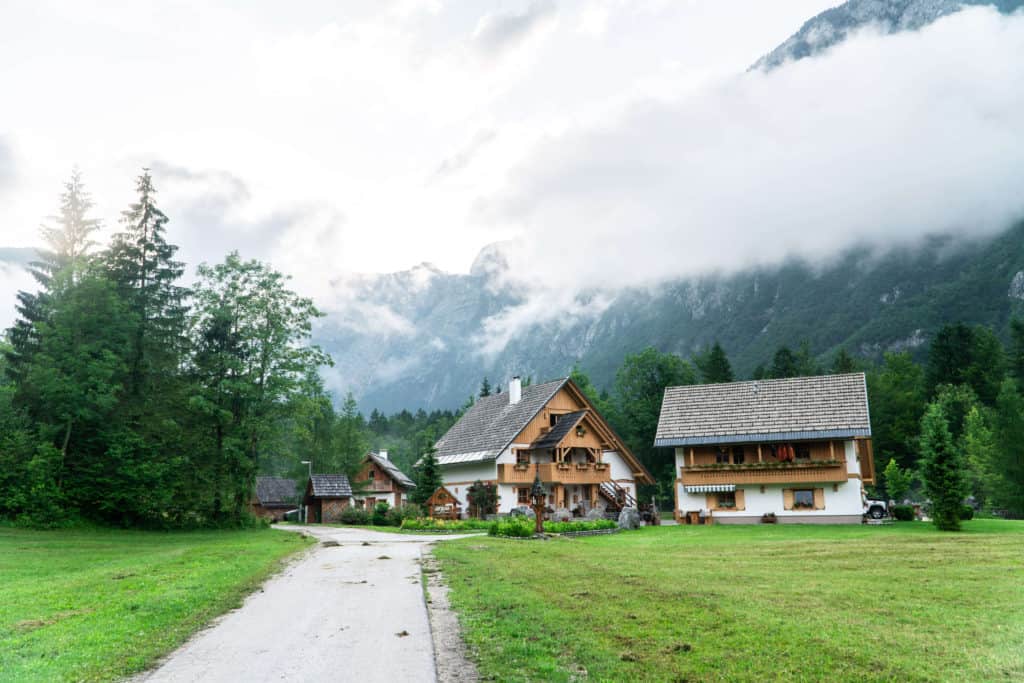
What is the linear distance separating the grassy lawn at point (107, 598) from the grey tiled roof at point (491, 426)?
20051 mm

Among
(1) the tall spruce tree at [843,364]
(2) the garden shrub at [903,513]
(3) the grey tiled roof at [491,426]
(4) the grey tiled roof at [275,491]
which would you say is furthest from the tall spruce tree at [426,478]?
(1) the tall spruce tree at [843,364]

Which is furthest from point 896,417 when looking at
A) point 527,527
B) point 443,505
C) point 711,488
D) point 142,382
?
point 142,382

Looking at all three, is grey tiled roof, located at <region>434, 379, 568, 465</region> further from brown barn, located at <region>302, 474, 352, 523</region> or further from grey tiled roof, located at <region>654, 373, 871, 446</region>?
brown barn, located at <region>302, 474, 352, 523</region>

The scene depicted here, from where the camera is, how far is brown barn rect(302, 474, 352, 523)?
5859 centimetres

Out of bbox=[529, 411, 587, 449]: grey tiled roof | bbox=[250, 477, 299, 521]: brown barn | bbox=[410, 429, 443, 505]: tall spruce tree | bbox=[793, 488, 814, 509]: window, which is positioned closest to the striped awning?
bbox=[793, 488, 814, 509]: window

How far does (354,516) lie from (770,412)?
30.6 metres

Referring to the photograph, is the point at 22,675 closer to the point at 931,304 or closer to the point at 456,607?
the point at 456,607

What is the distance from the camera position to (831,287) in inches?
5586

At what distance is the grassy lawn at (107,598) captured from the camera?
8.89 meters

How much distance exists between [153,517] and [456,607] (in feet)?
96.6

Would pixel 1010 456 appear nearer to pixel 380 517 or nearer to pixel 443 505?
pixel 443 505

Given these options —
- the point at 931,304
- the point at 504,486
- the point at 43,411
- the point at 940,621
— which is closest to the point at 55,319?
the point at 43,411

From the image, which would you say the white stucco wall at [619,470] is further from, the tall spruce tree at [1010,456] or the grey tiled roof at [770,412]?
the tall spruce tree at [1010,456]

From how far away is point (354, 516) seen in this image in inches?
2079
